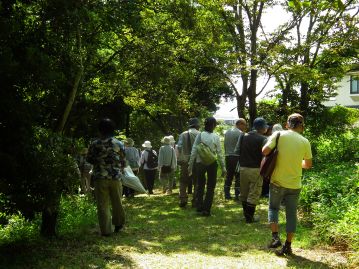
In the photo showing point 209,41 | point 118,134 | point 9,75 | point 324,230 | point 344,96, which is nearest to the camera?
point 9,75

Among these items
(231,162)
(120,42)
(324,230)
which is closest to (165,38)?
(120,42)

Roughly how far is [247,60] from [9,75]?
33.6ft

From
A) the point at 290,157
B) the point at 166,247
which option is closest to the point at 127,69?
the point at 166,247

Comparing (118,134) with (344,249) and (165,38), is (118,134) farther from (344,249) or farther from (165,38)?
(344,249)

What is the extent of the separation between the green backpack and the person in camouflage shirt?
7.84 ft

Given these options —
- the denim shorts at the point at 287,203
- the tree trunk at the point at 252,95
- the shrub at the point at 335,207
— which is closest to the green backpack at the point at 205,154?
the shrub at the point at 335,207

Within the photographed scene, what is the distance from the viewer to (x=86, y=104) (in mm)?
12445

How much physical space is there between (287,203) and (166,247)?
6.16 feet

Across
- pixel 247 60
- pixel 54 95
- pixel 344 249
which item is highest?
pixel 247 60

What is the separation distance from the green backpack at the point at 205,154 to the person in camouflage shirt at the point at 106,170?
7.84 ft

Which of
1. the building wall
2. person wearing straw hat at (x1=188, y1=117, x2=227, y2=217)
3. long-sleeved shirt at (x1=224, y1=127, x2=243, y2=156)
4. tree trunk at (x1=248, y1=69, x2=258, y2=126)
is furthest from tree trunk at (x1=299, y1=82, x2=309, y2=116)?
the building wall

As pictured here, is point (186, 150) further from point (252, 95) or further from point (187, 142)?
point (252, 95)

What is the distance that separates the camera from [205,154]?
354 inches

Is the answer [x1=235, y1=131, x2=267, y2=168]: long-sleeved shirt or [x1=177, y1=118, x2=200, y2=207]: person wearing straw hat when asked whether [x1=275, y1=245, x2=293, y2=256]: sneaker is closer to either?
[x1=235, y1=131, x2=267, y2=168]: long-sleeved shirt
